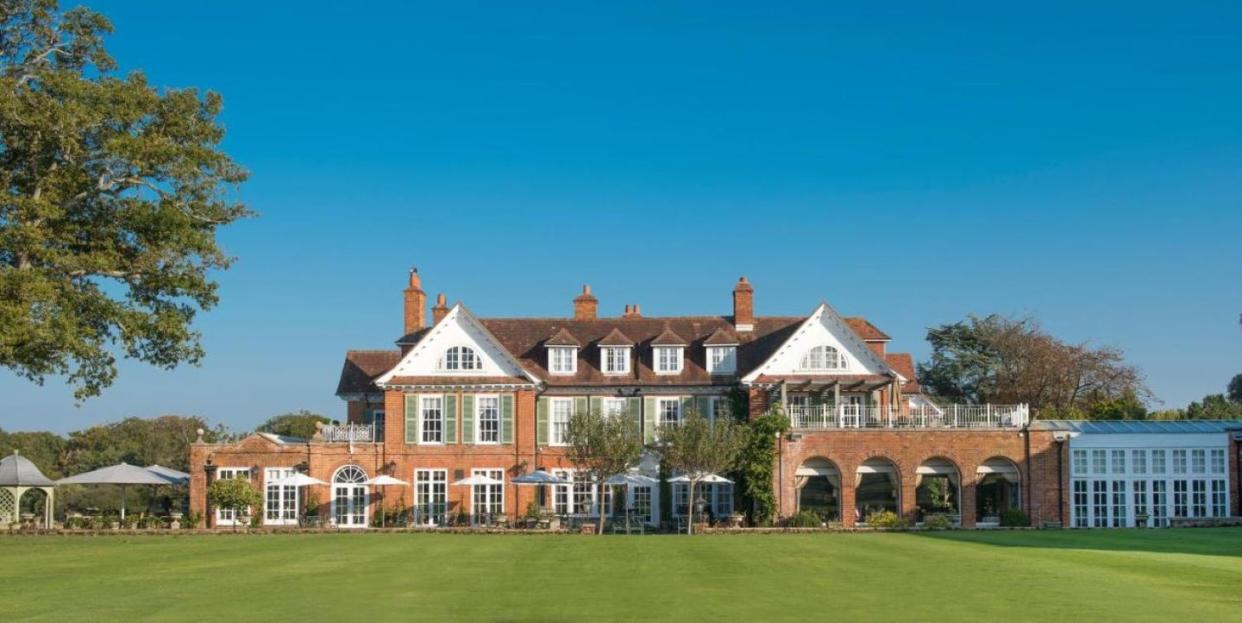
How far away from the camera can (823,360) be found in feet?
148

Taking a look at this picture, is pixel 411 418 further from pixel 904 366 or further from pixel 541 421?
pixel 904 366

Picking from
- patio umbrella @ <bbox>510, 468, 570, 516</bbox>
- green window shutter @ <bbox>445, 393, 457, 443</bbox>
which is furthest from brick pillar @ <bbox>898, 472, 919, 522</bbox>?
green window shutter @ <bbox>445, 393, 457, 443</bbox>

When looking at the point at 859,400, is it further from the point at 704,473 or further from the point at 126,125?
the point at 126,125

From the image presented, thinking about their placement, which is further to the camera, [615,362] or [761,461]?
Result: [615,362]

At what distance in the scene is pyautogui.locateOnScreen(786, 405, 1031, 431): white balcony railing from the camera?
4366 centimetres

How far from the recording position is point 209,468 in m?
45.1

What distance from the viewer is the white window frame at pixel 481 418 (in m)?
46.2

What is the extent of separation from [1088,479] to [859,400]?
7698 millimetres

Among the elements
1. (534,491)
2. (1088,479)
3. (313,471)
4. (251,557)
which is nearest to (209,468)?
(313,471)

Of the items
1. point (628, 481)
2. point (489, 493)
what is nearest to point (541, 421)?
point (489, 493)

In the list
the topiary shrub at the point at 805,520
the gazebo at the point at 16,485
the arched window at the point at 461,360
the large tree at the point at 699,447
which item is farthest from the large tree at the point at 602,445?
the gazebo at the point at 16,485

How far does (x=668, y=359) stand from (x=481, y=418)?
6.89 meters

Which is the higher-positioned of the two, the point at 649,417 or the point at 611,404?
the point at 611,404

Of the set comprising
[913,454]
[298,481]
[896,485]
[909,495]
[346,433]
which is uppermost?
[346,433]
